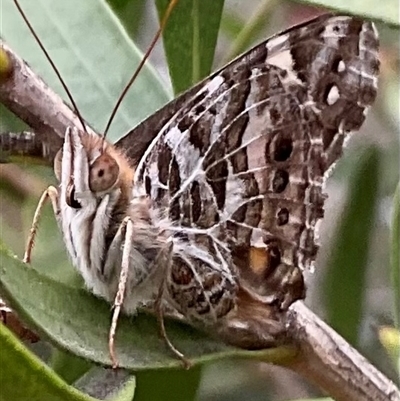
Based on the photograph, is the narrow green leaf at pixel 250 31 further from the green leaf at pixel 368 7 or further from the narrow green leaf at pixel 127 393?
the narrow green leaf at pixel 127 393

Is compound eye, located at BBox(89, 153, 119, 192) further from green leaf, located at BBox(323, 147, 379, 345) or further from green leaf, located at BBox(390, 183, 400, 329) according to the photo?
green leaf, located at BBox(323, 147, 379, 345)

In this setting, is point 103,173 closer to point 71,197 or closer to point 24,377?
point 71,197

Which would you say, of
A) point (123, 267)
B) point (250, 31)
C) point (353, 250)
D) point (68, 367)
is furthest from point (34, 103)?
point (353, 250)

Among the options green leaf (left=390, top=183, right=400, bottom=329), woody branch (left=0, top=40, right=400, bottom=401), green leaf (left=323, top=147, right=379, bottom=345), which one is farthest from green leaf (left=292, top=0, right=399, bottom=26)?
green leaf (left=323, top=147, right=379, bottom=345)

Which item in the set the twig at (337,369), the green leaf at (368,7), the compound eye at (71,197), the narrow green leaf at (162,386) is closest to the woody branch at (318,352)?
the twig at (337,369)

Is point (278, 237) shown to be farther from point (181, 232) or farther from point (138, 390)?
point (138, 390)

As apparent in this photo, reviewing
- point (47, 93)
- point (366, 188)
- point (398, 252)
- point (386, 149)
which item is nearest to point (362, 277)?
point (366, 188)

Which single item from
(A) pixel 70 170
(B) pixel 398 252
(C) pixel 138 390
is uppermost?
(A) pixel 70 170
